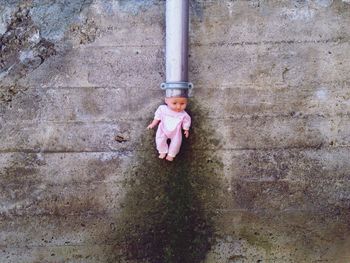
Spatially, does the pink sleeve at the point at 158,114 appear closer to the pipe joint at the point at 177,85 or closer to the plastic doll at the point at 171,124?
the plastic doll at the point at 171,124

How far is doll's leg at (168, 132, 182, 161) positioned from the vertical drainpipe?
424mm

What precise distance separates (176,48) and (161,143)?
0.96 metres

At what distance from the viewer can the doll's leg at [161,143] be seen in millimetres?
5172

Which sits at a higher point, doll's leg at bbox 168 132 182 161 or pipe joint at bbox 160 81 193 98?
pipe joint at bbox 160 81 193 98

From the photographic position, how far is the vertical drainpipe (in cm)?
508

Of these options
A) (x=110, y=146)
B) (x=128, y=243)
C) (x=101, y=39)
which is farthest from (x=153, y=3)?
(x=128, y=243)

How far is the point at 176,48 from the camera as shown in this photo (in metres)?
5.09

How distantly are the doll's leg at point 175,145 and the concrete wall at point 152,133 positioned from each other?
0.17 m

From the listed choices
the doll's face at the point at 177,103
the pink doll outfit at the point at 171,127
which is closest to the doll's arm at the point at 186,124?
the pink doll outfit at the point at 171,127

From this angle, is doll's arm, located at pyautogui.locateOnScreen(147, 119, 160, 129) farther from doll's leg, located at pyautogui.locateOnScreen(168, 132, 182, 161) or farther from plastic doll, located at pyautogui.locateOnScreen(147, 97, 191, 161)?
doll's leg, located at pyautogui.locateOnScreen(168, 132, 182, 161)

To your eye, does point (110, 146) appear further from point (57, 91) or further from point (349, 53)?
point (349, 53)

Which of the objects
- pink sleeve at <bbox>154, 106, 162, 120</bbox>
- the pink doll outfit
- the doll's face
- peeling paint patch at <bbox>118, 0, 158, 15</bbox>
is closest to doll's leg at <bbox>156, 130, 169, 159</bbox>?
the pink doll outfit

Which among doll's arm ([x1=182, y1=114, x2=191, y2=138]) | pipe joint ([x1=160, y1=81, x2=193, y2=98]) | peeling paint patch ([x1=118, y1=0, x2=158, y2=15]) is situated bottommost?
doll's arm ([x1=182, y1=114, x2=191, y2=138])

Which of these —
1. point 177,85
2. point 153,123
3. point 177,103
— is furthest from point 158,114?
point 177,85
